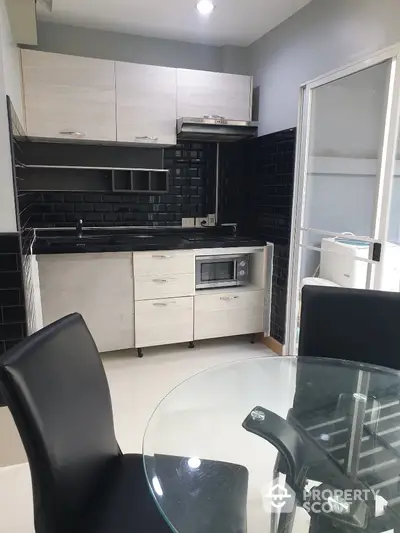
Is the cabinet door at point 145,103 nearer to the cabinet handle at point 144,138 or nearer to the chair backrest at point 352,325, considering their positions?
the cabinet handle at point 144,138

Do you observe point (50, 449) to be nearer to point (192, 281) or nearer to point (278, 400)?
point (278, 400)

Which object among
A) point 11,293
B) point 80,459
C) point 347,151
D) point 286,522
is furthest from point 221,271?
point 80,459

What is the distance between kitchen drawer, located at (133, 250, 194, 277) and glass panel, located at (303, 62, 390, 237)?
94cm

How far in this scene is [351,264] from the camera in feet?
8.22

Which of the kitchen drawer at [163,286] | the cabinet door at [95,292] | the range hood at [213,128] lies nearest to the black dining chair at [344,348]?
the kitchen drawer at [163,286]

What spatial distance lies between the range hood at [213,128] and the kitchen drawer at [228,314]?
50.7 inches

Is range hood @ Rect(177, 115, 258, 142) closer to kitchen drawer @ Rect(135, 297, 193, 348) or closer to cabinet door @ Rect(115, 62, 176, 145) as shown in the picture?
cabinet door @ Rect(115, 62, 176, 145)

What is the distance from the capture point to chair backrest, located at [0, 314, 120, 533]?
3.11 ft

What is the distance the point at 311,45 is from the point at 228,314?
6.75 feet

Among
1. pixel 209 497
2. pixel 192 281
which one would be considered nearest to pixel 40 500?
pixel 209 497

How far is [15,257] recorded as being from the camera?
6.15 feet

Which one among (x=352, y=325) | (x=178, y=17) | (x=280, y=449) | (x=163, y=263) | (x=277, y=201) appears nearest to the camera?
(x=280, y=449)

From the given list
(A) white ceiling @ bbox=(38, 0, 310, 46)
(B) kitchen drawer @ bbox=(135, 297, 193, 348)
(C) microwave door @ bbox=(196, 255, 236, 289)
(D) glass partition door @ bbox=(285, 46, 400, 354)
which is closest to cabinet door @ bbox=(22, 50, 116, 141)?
(A) white ceiling @ bbox=(38, 0, 310, 46)

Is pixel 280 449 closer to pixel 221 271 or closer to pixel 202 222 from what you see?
pixel 221 271
